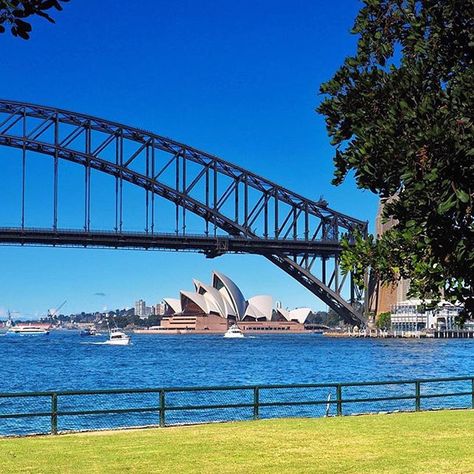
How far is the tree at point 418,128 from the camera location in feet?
24.1

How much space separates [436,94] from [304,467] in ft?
20.5

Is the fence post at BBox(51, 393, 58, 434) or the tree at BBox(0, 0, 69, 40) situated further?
the fence post at BBox(51, 393, 58, 434)

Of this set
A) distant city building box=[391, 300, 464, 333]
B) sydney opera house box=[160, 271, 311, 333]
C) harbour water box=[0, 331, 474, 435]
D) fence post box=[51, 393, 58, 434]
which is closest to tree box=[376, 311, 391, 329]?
distant city building box=[391, 300, 464, 333]

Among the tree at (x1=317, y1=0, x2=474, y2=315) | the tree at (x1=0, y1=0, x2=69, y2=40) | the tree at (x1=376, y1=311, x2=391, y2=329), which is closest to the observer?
the tree at (x1=0, y1=0, x2=69, y2=40)

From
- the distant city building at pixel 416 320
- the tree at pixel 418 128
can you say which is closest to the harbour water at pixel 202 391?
the tree at pixel 418 128

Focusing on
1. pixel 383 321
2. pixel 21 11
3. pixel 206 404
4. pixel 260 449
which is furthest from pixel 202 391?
pixel 383 321

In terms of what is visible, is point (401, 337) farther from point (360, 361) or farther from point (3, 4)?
point (3, 4)

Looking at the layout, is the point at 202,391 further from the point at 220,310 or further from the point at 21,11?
the point at 220,310

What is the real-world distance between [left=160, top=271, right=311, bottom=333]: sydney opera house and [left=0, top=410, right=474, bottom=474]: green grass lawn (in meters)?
137

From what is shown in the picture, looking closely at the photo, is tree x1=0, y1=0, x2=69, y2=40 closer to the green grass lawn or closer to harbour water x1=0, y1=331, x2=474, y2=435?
the green grass lawn

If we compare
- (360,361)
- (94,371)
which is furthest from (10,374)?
(360,361)

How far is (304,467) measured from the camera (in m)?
12.4

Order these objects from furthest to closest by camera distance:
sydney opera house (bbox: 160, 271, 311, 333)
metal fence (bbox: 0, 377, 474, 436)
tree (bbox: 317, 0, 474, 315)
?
sydney opera house (bbox: 160, 271, 311, 333)
metal fence (bbox: 0, 377, 474, 436)
tree (bbox: 317, 0, 474, 315)

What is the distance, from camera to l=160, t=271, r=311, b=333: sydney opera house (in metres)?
162
